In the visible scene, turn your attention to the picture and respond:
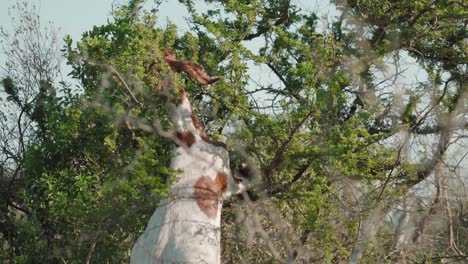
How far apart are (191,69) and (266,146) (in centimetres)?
165

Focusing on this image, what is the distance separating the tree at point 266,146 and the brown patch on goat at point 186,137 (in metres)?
0.29

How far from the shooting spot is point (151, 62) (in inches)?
440

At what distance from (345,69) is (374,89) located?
59cm

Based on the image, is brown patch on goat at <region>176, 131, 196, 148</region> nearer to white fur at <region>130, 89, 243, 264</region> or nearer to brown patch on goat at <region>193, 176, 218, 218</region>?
white fur at <region>130, 89, 243, 264</region>

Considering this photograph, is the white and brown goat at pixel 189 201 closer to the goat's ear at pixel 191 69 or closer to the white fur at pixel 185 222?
the white fur at pixel 185 222

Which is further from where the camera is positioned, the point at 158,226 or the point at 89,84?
the point at 89,84

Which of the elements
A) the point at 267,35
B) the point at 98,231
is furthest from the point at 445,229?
the point at 98,231

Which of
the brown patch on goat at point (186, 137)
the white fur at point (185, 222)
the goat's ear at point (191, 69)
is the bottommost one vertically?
the white fur at point (185, 222)

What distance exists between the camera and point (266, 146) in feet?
39.0

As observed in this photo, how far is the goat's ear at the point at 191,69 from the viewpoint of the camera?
11.2 meters

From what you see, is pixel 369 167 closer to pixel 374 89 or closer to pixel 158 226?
pixel 374 89

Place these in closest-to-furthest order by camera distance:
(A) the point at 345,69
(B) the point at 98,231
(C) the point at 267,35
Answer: (B) the point at 98,231, (A) the point at 345,69, (C) the point at 267,35

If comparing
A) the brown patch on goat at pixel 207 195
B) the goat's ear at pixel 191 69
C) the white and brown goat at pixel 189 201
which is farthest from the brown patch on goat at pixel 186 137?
the goat's ear at pixel 191 69

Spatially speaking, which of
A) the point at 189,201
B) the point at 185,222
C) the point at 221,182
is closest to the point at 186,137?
the point at 221,182
